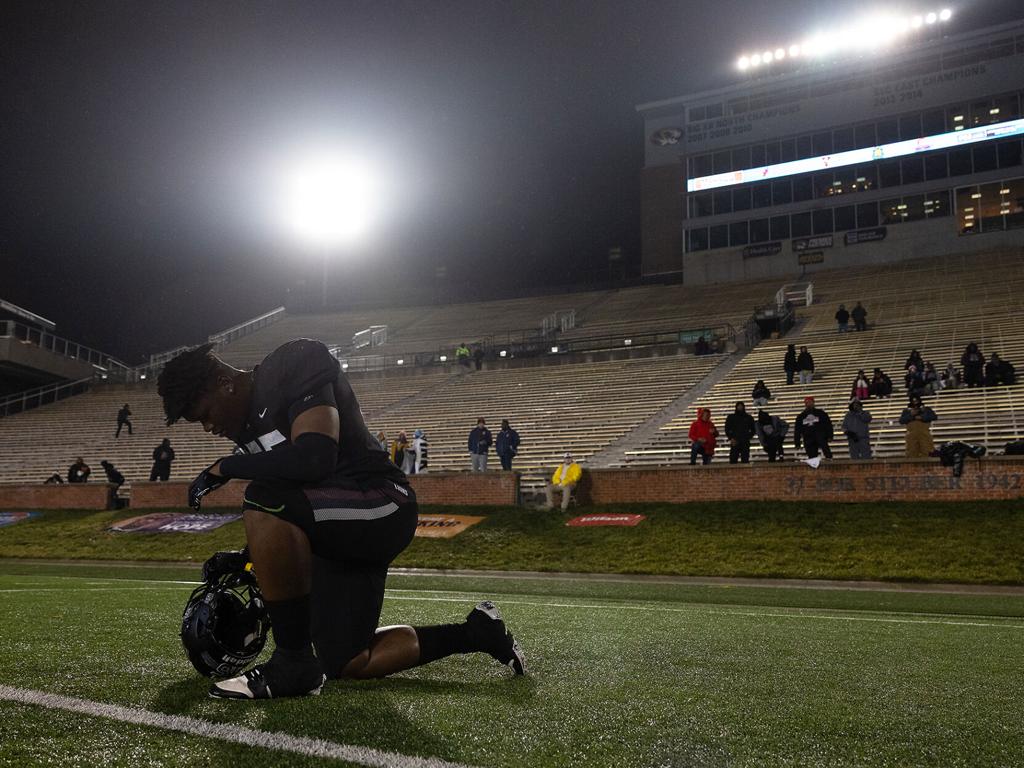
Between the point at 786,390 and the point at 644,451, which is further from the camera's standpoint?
the point at 786,390

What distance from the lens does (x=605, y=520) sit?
47.7 feet

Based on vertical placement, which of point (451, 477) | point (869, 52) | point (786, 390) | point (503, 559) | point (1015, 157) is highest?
point (869, 52)

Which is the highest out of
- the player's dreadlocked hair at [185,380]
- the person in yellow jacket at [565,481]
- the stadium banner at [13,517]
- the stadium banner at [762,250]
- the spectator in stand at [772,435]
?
the stadium banner at [762,250]

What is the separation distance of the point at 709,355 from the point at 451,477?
13.7 metres

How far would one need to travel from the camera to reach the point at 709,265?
4597cm

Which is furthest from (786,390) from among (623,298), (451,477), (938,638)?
(623,298)

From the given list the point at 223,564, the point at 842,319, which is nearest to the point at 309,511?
the point at 223,564

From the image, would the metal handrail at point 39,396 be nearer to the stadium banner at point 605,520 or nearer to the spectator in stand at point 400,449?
the spectator in stand at point 400,449

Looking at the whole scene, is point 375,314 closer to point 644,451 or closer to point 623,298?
point 623,298

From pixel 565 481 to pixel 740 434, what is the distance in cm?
355

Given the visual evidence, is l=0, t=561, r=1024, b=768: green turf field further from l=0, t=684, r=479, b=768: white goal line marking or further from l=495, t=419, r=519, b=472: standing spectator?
l=495, t=419, r=519, b=472: standing spectator

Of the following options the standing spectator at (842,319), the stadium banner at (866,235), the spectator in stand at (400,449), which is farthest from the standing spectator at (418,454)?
the stadium banner at (866,235)

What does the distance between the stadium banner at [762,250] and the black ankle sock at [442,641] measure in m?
44.2

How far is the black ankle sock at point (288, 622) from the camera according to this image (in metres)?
2.92
